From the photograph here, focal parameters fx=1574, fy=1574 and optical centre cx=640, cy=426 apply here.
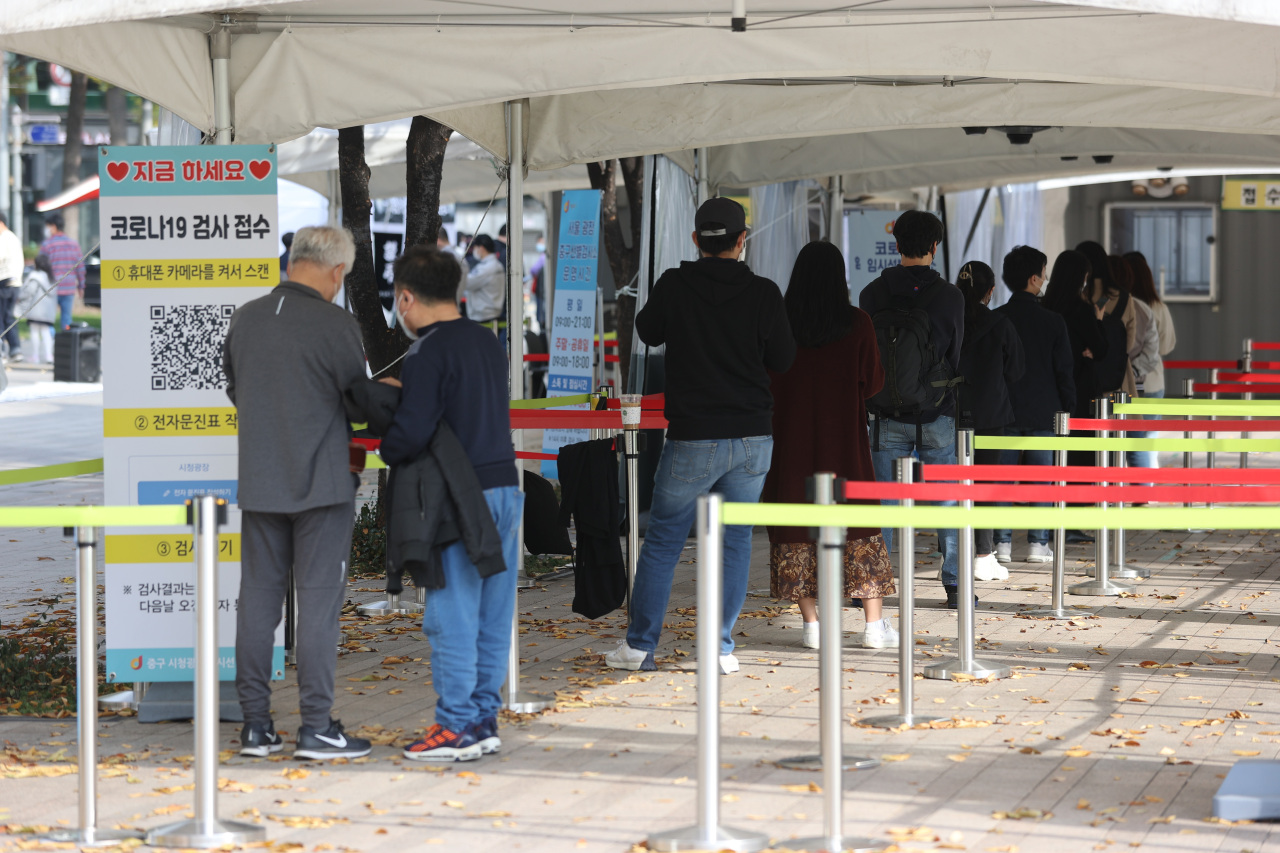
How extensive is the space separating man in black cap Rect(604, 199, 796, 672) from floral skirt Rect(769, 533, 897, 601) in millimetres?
734

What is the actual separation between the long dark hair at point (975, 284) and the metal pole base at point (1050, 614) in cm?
174

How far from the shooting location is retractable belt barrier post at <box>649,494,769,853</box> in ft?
13.7

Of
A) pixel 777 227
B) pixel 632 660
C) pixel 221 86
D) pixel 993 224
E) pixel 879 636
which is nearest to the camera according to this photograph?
pixel 221 86

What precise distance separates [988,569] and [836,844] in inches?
209

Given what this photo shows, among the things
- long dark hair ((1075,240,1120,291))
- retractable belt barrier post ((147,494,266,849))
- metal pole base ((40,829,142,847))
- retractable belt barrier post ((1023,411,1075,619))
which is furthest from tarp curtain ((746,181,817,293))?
metal pole base ((40,829,142,847))

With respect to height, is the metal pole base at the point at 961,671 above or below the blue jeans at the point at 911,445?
below

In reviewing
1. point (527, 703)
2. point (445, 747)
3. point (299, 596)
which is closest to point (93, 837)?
point (299, 596)

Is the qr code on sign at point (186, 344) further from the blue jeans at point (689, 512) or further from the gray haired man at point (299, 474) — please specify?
the blue jeans at point (689, 512)

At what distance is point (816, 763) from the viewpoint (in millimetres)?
5207

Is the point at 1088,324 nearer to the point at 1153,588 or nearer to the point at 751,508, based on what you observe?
the point at 1153,588

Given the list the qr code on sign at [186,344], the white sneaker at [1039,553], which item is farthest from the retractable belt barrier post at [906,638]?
the white sneaker at [1039,553]

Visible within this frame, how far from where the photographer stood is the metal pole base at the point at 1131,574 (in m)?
9.35

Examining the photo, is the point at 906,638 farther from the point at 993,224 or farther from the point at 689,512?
the point at 993,224

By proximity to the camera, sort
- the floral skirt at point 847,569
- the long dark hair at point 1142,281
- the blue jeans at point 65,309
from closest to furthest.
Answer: the floral skirt at point 847,569 < the long dark hair at point 1142,281 < the blue jeans at point 65,309
